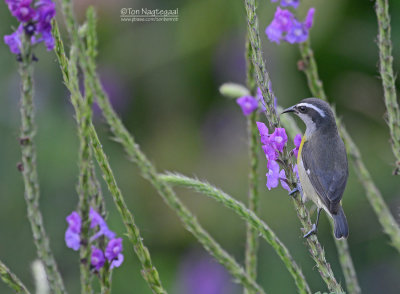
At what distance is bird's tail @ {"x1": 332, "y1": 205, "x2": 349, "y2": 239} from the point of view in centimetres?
239

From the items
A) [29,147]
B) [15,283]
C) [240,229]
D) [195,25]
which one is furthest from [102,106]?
[195,25]

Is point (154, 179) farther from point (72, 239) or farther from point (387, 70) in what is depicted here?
point (387, 70)

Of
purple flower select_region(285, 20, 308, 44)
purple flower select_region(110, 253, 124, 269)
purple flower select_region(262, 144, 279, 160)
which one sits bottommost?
purple flower select_region(110, 253, 124, 269)

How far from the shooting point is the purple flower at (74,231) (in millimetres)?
1591

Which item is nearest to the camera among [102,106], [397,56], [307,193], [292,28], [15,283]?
[15,283]

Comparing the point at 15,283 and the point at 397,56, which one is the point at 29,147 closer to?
the point at 15,283

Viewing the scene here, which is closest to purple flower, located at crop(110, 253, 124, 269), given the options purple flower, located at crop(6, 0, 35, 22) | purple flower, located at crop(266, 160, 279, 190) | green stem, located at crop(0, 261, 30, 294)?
green stem, located at crop(0, 261, 30, 294)

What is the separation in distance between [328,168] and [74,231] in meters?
1.40

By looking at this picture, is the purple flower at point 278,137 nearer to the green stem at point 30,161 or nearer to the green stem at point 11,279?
the green stem at point 30,161

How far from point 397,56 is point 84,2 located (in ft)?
8.98

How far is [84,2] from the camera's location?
5664 millimetres

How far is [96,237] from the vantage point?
5.45ft

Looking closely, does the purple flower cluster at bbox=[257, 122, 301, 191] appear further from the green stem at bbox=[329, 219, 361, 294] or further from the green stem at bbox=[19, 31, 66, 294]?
the green stem at bbox=[19, 31, 66, 294]

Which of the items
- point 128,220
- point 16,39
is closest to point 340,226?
point 128,220
